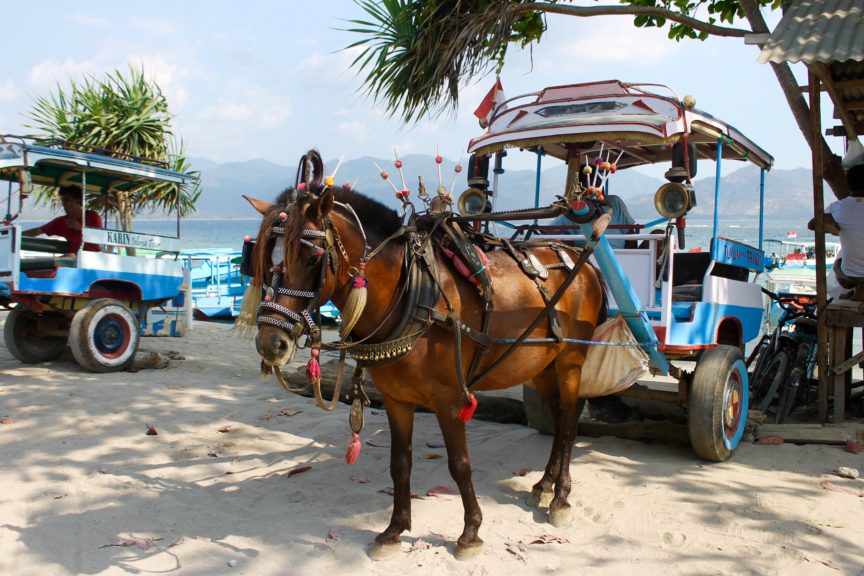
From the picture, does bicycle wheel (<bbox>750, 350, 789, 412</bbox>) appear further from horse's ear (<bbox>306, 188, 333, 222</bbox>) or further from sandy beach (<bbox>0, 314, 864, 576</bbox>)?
horse's ear (<bbox>306, 188, 333, 222</bbox>)

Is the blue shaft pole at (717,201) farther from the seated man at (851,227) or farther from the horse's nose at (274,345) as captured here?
the horse's nose at (274,345)

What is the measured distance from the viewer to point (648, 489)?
4.50m

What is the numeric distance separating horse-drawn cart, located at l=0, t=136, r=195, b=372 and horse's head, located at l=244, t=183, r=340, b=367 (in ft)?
19.1

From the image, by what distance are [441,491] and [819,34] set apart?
3.99m

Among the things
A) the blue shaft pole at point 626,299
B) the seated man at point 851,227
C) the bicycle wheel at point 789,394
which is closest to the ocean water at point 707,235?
the seated man at point 851,227

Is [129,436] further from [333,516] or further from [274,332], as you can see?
[274,332]

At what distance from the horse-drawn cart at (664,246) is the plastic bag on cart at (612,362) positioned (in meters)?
0.09

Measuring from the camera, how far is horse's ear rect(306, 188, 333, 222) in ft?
10.2

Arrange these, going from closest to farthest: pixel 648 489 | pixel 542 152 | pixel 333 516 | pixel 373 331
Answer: pixel 373 331, pixel 333 516, pixel 648 489, pixel 542 152

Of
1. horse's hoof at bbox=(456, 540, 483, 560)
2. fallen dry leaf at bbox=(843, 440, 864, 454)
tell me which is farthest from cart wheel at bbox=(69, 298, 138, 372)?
fallen dry leaf at bbox=(843, 440, 864, 454)

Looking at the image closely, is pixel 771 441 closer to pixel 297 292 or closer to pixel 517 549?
pixel 517 549

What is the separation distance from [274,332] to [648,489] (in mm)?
2879

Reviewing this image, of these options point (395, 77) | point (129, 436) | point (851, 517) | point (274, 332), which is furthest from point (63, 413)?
point (851, 517)

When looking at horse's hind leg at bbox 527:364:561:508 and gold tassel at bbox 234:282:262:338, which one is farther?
horse's hind leg at bbox 527:364:561:508
